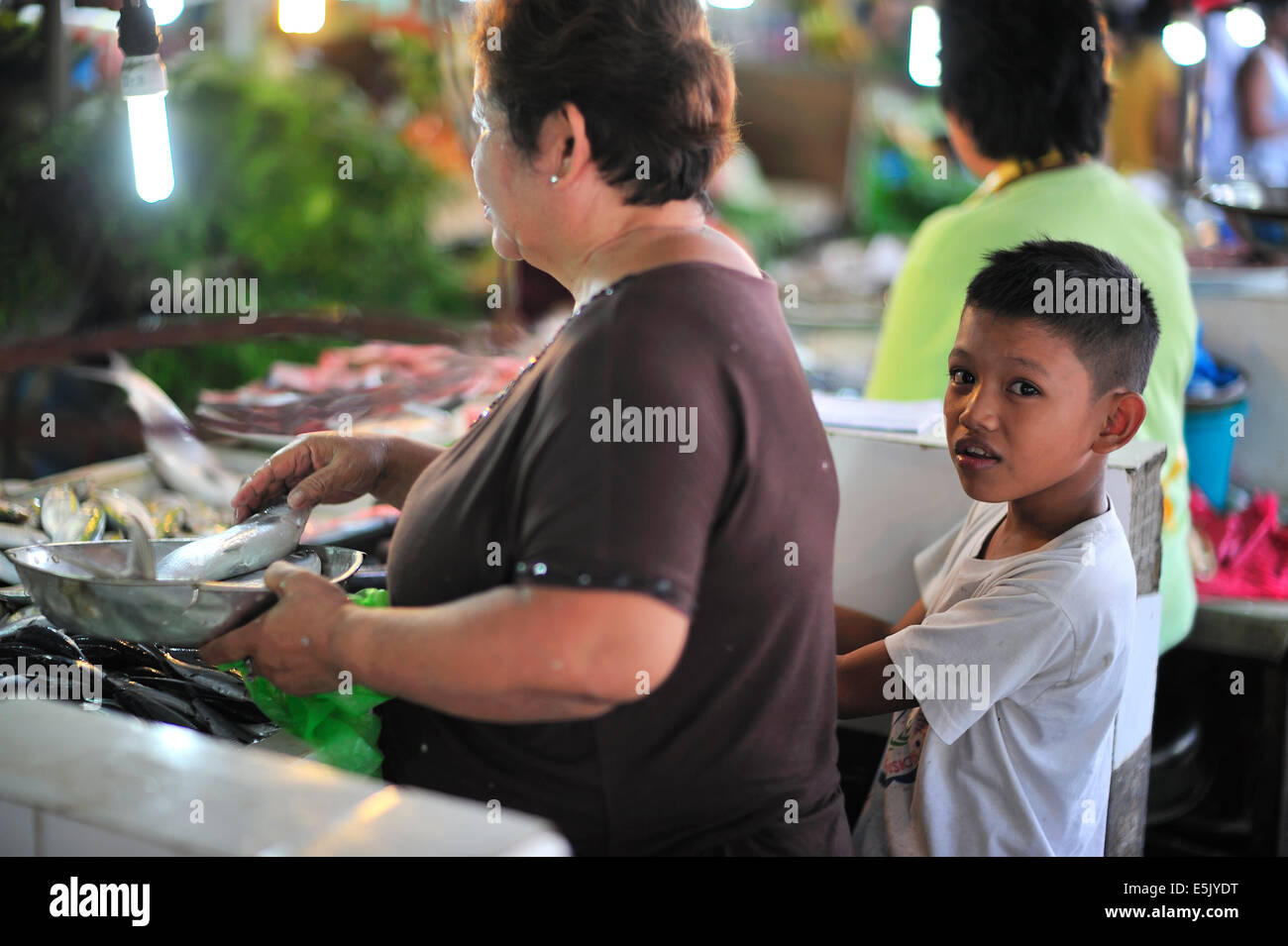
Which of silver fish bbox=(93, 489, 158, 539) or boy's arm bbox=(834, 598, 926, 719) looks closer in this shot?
boy's arm bbox=(834, 598, 926, 719)

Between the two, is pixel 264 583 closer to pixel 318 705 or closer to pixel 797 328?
pixel 318 705

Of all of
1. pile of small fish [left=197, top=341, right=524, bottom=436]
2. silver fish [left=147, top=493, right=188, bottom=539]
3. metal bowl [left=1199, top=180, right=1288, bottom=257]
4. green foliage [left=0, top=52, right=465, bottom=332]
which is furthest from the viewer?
green foliage [left=0, top=52, right=465, bottom=332]

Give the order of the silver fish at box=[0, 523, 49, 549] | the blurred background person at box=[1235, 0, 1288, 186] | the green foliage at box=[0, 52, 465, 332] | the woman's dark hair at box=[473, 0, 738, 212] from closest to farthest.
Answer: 1. the woman's dark hair at box=[473, 0, 738, 212]
2. the silver fish at box=[0, 523, 49, 549]
3. the green foliage at box=[0, 52, 465, 332]
4. the blurred background person at box=[1235, 0, 1288, 186]

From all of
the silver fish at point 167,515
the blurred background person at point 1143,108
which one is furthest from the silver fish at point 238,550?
the blurred background person at point 1143,108

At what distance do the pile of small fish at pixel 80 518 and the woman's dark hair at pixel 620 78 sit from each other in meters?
1.00

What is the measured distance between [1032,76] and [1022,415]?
3.37 feet

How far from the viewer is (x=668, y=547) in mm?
1177

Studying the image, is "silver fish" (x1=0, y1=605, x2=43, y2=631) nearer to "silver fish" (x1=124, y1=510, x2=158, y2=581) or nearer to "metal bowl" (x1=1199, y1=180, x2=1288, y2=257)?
"silver fish" (x1=124, y1=510, x2=158, y2=581)

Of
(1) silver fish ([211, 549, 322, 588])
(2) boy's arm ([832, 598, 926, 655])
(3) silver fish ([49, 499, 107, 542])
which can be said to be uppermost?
(1) silver fish ([211, 549, 322, 588])

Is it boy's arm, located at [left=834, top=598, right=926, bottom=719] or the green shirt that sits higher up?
the green shirt

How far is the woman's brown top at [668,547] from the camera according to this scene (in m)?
1.19

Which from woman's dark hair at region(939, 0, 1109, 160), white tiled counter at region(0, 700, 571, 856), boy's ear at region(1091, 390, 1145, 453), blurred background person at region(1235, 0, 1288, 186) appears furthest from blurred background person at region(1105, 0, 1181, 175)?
white tiled counter at region(0, 700, 571, 856)

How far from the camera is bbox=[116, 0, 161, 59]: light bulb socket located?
1.83 meters
